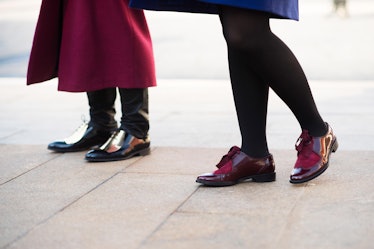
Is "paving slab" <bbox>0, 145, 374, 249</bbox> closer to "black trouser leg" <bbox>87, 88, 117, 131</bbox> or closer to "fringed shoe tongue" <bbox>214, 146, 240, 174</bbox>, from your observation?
"fringed shoe tongue" <bbox>214, 146, 240, 174</bbox>

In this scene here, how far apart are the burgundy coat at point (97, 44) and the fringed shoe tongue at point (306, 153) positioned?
1.00 metres

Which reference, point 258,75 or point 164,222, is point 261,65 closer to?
point 258,75

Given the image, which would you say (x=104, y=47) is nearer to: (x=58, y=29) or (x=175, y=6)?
(x=58, y=29)

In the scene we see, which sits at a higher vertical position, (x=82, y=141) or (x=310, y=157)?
(x=310, y=157)

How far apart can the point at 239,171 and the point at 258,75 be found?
40cm

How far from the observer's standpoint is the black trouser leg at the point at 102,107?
451 cm

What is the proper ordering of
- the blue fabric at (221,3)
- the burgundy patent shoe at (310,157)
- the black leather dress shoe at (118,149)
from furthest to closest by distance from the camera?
the black leather dress shoe at (118,149) < the burgundy patent shoe at (310,157) < the blue fabric at (221,3)

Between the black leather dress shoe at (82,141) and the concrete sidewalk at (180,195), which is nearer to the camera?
the concrete sidewalk at (180,195)

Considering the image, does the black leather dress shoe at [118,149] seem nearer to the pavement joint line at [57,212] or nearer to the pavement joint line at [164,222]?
the pavement joint line at [57,212]

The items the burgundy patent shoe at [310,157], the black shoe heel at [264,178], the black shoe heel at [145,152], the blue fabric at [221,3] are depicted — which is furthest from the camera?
the black shoe heel at [145,152]

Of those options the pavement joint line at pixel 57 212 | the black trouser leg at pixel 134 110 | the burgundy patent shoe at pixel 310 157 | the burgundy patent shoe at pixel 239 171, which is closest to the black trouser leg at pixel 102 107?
the black trouser leg at pixel 134 110

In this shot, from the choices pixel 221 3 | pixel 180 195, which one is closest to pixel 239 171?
pixel 180 195

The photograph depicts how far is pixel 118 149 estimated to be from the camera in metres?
4.26

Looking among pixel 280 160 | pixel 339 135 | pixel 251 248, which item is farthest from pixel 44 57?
pixel 251 248
